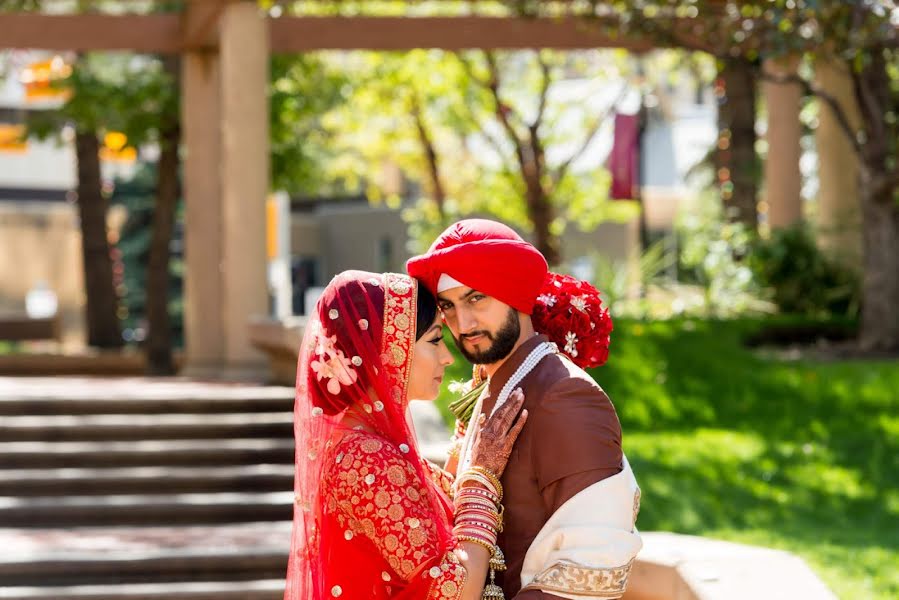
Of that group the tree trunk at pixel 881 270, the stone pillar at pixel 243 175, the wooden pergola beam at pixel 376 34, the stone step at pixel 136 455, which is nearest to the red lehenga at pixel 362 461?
the stone step at pixel 136 455

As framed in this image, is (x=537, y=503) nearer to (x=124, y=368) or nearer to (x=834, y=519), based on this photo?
(x=834, y=519)

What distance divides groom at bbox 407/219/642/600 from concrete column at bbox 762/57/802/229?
468 inches

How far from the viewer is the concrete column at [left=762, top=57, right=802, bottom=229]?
48.3ft

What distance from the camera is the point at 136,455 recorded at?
9.96 meters

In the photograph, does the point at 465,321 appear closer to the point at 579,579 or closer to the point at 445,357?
the point at 445,357

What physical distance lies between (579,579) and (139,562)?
17.4 feet

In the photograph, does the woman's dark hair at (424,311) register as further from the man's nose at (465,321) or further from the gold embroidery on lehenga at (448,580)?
the gold embroidery on lehenga at (448,580)

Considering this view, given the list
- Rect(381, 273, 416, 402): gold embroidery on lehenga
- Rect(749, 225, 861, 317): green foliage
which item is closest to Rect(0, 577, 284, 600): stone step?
Rect(381, 273, 416, 402): gold embroidery on lehenga

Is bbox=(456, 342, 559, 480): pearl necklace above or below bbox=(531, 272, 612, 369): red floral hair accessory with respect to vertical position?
below

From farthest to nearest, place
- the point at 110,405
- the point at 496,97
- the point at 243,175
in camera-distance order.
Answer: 1. the point at 496,97
2. the point at 243,175
3. the point at 110,405

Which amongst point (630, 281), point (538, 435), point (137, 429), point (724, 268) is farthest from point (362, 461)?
point (630, 281)

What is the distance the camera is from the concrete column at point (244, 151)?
1317cm

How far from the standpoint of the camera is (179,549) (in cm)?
818

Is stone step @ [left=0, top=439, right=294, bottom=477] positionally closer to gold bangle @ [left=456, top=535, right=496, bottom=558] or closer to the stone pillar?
the stone pillar
